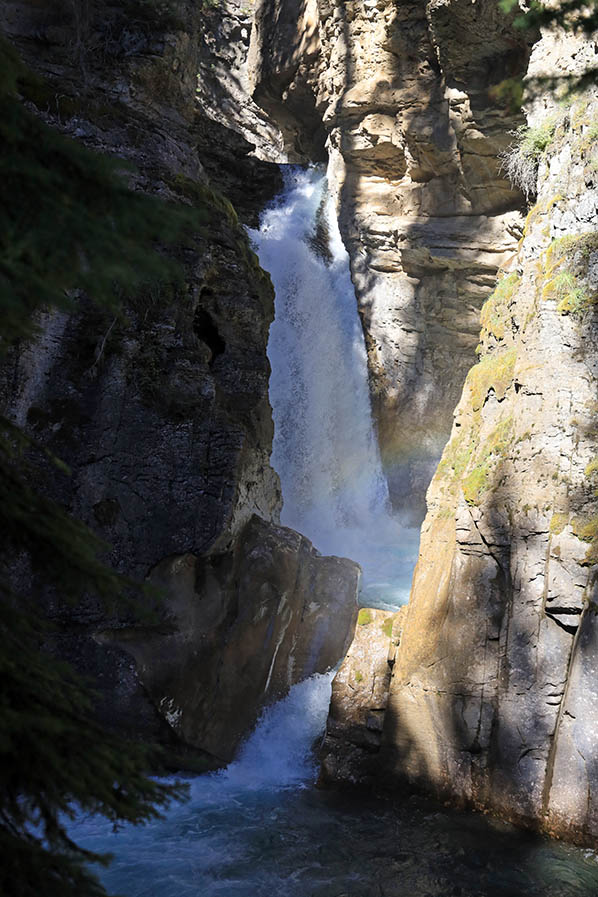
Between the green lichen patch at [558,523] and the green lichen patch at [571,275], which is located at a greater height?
the green lichen patch at [571,275]

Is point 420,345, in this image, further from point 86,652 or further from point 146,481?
point 86,652

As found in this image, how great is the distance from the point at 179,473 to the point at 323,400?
8570mm

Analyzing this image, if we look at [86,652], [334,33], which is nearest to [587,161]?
[86,652]

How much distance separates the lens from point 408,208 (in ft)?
60.5

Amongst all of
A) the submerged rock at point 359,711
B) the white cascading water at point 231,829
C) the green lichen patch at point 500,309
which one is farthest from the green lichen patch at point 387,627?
the green lichen patch at point 500,309

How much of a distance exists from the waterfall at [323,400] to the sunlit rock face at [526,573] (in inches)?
251

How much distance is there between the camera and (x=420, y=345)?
741 inches

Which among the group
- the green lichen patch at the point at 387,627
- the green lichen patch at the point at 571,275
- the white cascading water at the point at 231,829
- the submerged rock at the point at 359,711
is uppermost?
the green lichen patch at the point at 571,275

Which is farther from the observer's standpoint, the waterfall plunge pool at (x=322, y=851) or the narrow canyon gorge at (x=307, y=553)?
the narrow canyon gorge at (x=307, y=553)

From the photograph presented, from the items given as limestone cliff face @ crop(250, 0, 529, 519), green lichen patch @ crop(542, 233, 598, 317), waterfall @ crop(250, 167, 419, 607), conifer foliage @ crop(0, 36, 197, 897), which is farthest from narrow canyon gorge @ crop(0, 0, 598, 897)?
limestone cliff face @ crop(250, 0, 529, 519)

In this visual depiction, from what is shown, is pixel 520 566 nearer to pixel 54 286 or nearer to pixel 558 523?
pixel 558 523

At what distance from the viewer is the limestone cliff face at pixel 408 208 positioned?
17.0m

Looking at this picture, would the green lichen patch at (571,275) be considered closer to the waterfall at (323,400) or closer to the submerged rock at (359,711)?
the submerged rock at (359,711)

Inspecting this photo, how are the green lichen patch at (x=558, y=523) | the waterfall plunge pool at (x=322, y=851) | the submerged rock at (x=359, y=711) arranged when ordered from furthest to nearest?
the submerged rock at (x=359, y=711) < the green lichen patch at (x=558, y=523) < the waterfall plunge pool at (x=322, y=851)
